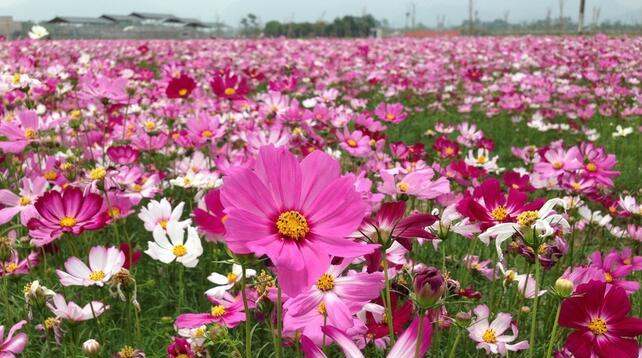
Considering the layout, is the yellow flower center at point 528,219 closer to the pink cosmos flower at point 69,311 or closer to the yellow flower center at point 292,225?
the yellow flower center at point 292,225

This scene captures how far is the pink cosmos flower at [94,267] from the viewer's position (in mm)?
1199

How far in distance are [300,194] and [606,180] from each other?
1.39 metres

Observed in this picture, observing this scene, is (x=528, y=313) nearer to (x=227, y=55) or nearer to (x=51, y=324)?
(x=51, y=324)

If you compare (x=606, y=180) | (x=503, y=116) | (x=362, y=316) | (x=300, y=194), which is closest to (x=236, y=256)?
(x=300, y=194)

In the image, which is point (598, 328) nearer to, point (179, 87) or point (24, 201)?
point (24, 201)

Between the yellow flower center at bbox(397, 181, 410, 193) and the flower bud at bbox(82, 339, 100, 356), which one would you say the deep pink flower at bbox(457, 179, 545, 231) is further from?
the flower bud at bbox(82, 339, 100, 356)

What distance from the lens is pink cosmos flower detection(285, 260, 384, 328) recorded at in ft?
2.64

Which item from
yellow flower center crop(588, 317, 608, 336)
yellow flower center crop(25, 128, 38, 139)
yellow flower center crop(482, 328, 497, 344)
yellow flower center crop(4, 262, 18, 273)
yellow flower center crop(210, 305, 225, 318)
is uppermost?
yellow flower center crop(25, 128, 38, 139)

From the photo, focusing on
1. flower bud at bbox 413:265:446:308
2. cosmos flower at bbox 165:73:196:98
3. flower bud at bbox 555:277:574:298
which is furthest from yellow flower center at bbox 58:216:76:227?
cosmos flower at bbox 165:73:196:98

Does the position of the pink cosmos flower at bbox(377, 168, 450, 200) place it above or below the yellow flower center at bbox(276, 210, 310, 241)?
below

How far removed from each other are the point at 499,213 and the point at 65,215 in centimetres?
93

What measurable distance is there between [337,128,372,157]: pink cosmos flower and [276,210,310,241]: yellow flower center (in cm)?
143

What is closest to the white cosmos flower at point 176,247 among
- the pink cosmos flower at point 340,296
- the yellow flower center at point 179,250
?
the yellow flower center at point 179,250

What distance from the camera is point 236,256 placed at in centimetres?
74
